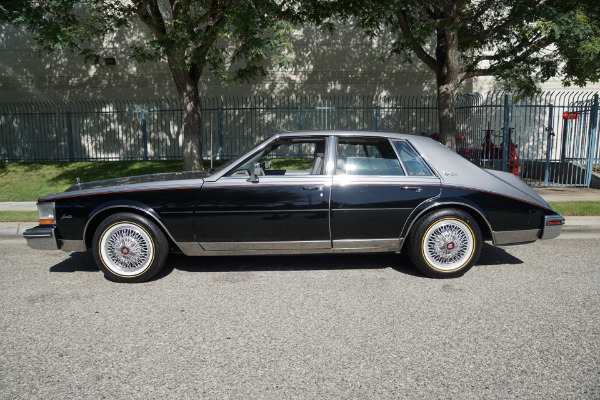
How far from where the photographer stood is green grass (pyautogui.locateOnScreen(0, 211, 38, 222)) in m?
8.49

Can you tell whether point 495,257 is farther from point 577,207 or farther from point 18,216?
point 18,216

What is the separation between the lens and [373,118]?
19.1 metres

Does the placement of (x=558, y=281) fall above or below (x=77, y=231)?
below

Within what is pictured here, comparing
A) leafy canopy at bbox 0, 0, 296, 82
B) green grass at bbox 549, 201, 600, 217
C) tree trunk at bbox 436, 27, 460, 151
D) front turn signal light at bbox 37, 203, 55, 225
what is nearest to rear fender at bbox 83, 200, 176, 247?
front turn signal light at bbox 37, 203, 55, 225

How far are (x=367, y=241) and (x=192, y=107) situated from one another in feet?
32.2

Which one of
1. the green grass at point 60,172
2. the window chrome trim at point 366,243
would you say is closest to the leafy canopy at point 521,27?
the green grass at point 60,172

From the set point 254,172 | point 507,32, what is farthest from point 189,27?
point 507,32

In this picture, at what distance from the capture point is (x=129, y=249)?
203 inches

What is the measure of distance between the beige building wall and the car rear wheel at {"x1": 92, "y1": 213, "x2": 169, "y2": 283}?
15457 mm

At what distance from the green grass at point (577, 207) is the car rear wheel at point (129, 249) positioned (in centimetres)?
725

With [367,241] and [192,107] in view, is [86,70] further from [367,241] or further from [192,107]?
[367,241]

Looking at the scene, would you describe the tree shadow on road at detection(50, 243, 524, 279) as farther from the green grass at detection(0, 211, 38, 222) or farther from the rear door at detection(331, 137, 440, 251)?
the green grass at detection(0, 211, 38, 222)

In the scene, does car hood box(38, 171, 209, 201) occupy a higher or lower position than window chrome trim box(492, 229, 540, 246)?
higher

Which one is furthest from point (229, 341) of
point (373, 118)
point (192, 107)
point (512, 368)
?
point (373, 118)
